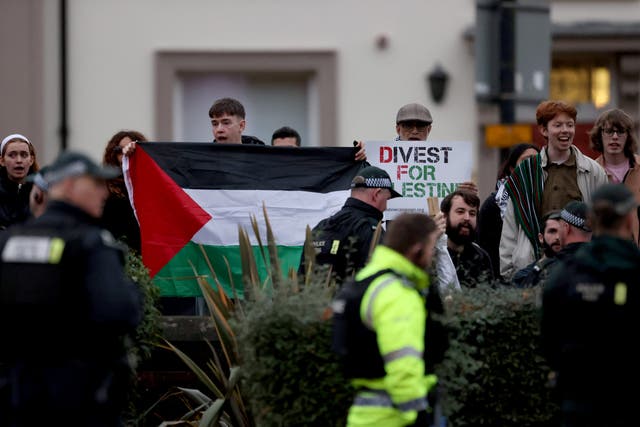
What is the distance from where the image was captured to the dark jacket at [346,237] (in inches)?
362

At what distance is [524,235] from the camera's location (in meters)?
10.5

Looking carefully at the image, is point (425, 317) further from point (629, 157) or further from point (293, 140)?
point (293, 140)

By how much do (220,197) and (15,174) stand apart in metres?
1.64

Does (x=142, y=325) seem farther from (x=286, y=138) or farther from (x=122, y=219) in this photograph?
(x=286, y=138)

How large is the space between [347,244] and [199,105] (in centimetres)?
1020

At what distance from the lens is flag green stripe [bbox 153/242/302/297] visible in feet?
36.0

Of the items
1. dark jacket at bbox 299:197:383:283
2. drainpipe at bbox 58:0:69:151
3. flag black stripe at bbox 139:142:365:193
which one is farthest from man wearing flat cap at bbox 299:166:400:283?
drainpipe at bbox 58:0:69:151

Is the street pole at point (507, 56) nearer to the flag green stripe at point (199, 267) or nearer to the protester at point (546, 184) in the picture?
the protester at point (546, 184)

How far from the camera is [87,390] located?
6.88 meters

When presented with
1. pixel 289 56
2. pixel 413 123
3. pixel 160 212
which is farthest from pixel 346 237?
pixel 289 56

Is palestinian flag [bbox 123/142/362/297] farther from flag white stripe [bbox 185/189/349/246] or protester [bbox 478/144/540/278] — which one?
protester [bbox 478/144/540/278]

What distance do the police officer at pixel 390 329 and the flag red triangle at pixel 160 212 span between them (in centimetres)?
387

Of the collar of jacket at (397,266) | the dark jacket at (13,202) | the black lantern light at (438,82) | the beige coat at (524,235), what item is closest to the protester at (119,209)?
the dark jacket at (13,202)

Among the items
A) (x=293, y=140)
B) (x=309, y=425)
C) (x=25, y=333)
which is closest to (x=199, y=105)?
(x=293, y=140)
